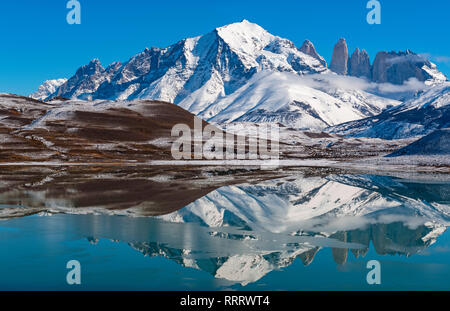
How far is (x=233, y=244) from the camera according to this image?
29625 mm

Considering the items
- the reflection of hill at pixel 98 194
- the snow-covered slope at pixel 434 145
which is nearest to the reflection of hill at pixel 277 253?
the reflection of hill at pixel 98 194

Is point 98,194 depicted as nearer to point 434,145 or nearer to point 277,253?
point 277,253

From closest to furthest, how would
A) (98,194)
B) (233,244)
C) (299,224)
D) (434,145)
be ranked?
(233,244)
(299,224)
(98,194)
(434,145)

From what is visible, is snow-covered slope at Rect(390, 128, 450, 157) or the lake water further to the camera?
snow-covered slope at Rect(390, 128, 450, 157)

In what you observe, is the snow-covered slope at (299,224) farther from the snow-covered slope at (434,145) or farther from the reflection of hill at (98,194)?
the snow-covered slope at (434,145)

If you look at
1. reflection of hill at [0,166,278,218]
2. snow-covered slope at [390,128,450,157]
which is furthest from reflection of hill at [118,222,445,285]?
snow-covered slope at [390,128,450,157]

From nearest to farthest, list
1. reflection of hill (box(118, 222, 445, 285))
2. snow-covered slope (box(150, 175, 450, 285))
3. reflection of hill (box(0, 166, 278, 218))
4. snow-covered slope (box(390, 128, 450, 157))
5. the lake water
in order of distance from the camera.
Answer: the lake water < reflection of hill (box(118, 222, 445, 285)) < snow-covered slope (box(150, 175, 450, 285)) < reflection of hill (box(0, 166, 278, 218)) < snow-covered slope (box(390, 128, 450, 157))

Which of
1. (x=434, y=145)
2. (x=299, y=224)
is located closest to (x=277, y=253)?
(x=299, y=224)

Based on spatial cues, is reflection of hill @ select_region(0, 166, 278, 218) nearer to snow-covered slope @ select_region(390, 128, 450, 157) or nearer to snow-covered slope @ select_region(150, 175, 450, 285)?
snow-covered slope @ select_region(150, 175, 450, 285)

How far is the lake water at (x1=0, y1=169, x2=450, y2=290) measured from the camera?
22672 millimetres

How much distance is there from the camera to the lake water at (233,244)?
22.7 m

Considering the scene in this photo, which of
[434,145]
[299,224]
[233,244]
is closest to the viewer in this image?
[233,244]
